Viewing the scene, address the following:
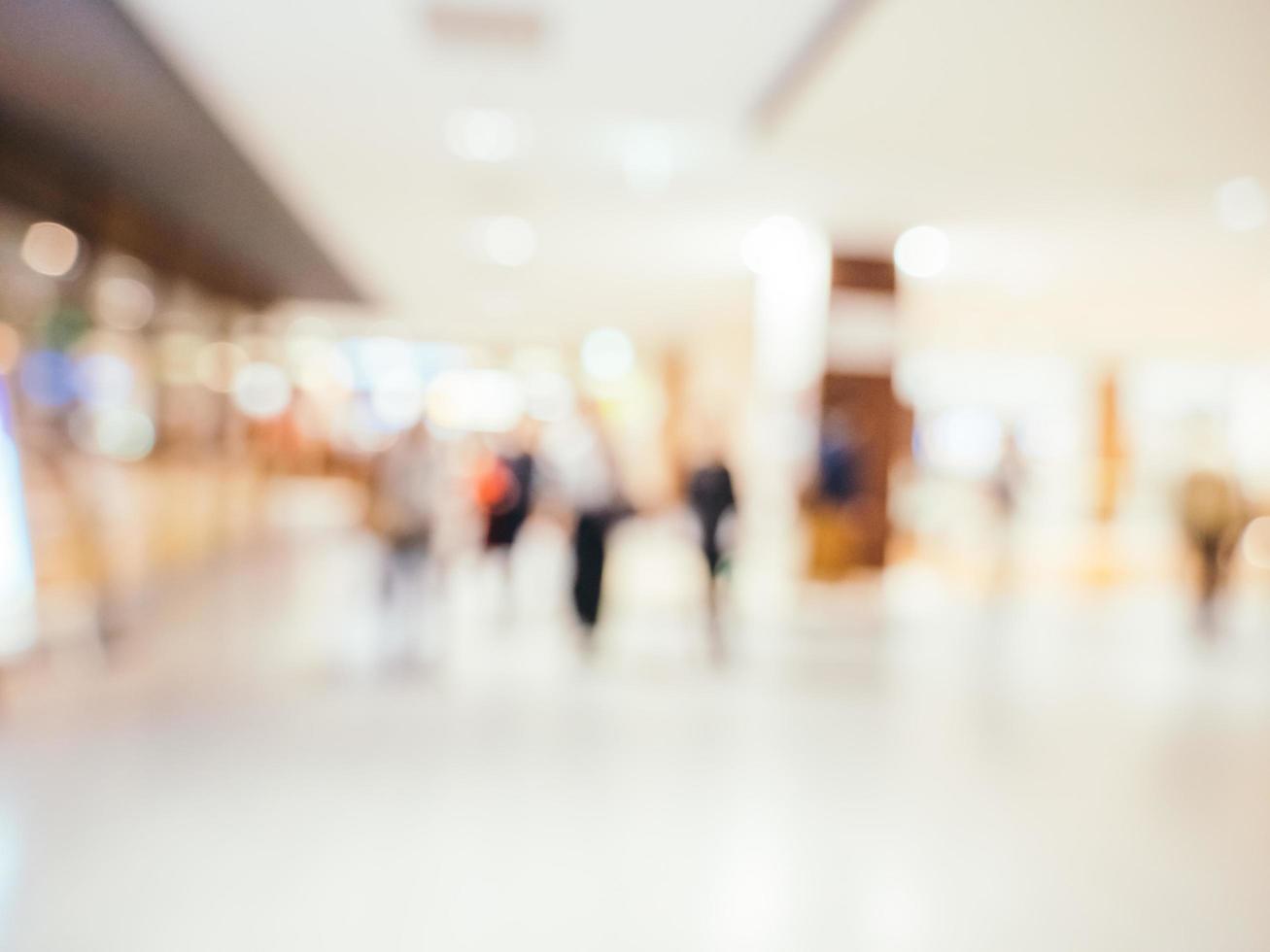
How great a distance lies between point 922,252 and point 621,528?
15.4 feet

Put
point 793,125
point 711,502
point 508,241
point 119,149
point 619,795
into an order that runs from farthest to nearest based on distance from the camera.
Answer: point 508,241, point 711,502, point 119,149, point 793,125, point 619,795

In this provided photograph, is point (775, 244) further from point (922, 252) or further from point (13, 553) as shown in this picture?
point (13, 553)

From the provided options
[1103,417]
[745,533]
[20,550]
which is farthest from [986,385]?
[20,550]

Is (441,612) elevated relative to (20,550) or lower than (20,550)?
lower

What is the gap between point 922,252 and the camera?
10820mm

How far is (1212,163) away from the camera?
21.4 feet

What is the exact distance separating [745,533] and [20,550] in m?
9.91

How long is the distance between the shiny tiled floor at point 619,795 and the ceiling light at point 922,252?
14.1 feet

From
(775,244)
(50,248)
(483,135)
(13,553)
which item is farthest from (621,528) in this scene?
(50,248)

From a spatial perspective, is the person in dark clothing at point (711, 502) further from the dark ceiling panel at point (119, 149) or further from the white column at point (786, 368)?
the dark ceiling panel at point (119, 149)

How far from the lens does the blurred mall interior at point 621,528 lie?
3.60m

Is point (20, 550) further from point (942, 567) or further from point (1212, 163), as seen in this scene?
point (942, 567)

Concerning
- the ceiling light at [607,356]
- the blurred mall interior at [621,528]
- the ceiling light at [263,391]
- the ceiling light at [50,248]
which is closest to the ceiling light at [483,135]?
the blurred mall interior at [621,528]

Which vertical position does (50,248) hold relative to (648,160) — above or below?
below
